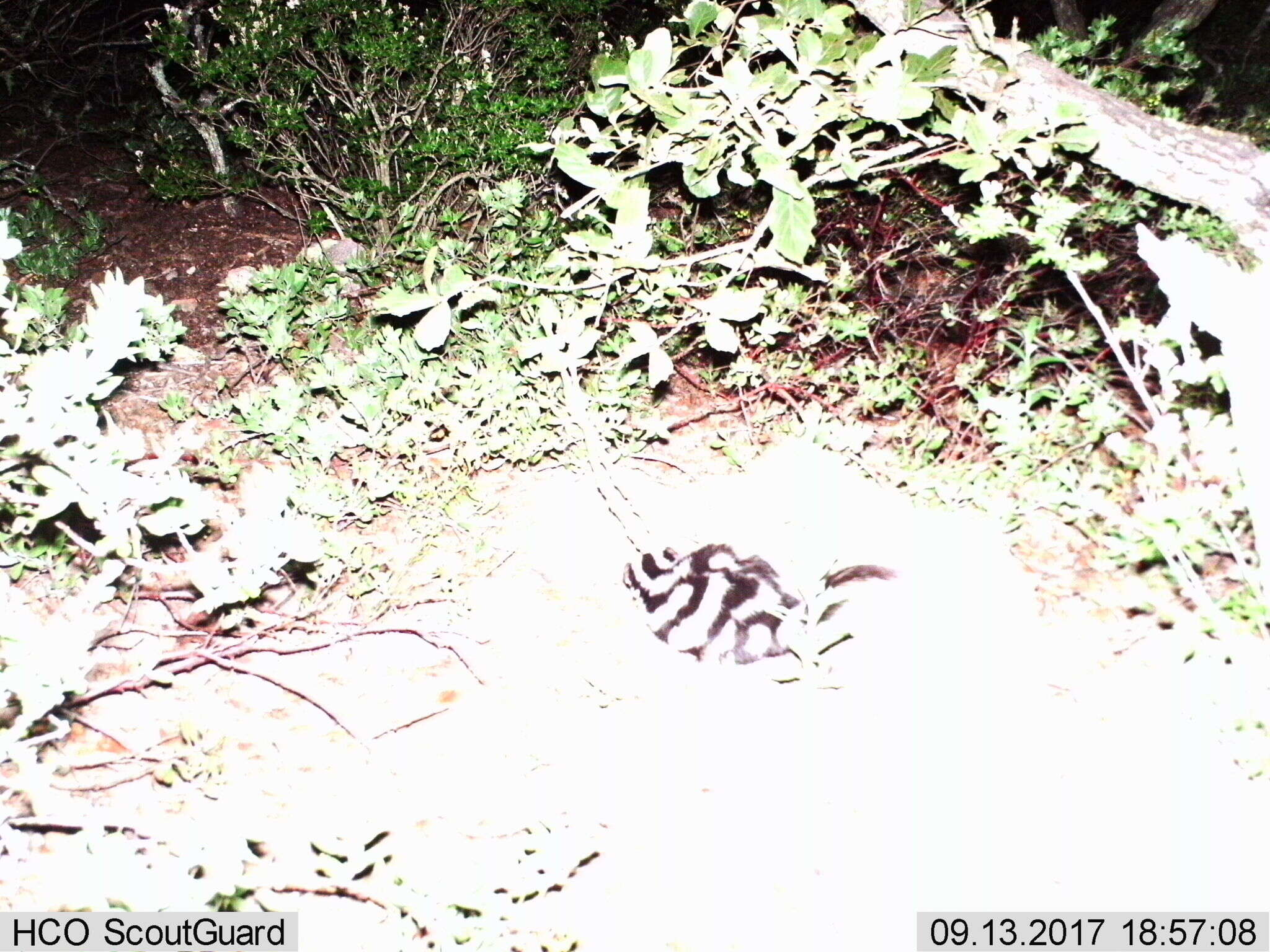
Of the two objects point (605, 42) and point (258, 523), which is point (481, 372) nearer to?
point (258, 523)

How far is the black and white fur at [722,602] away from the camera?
3.05m

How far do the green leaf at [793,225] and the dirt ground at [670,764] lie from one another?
1403 millimetres

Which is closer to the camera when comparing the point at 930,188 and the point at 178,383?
the point at 930,188

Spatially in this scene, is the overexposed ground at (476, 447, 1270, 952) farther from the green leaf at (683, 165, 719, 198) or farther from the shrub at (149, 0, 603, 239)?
the shrub at (149, 0, 603, 239)

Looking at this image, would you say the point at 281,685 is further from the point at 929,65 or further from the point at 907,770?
the point at 929,65

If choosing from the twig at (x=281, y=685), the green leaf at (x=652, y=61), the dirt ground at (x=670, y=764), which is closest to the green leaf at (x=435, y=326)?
the green leaf at (x=652, y=61)

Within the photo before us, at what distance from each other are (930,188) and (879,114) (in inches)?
76.6

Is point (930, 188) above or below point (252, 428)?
above

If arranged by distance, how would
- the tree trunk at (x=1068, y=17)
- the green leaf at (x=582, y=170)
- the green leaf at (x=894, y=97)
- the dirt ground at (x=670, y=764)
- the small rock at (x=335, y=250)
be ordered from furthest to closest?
the tree trunk at (x=1068, y=17), the small rock at (x=335, y=250), the green leaf at (x=582, y=170), the green leaf at (x=894, y=97), the dirt ground at (x=670, y=764)

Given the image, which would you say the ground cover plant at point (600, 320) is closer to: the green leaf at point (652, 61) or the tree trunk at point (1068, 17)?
the green leaf at point (652, 61)

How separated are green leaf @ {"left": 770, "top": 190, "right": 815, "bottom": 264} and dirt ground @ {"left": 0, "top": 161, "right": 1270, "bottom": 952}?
4.60ft

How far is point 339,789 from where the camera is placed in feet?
8.48

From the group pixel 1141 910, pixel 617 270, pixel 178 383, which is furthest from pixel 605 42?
pixel 1141 910

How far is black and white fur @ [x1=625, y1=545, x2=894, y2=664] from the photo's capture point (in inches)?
120
